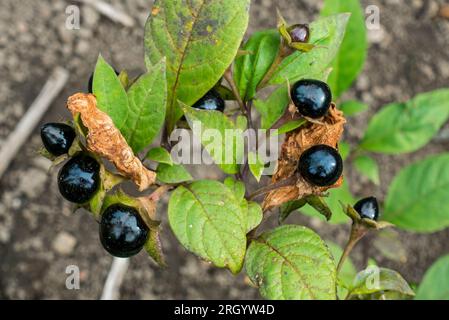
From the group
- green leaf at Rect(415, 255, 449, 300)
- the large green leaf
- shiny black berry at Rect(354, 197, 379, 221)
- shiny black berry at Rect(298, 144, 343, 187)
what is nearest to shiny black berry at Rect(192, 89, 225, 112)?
the large green leaf

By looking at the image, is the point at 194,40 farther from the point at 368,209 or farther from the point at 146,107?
the point at 368,209

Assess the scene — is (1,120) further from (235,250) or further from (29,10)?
(235,250)

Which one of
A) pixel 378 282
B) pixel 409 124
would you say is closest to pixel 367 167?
pixel 409 124

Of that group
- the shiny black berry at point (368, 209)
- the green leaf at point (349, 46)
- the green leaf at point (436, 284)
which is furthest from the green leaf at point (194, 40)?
the green leaf at point (436, 284)

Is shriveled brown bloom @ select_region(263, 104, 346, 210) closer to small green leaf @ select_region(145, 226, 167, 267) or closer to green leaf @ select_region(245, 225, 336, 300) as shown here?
green leaf @ select_region(245, 225, 336, 300)
